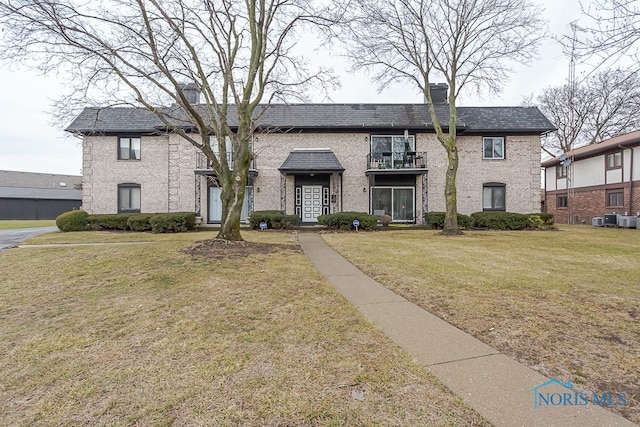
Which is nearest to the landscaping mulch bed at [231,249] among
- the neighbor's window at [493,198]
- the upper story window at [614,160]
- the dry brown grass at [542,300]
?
the dry brown grass at [542,300]

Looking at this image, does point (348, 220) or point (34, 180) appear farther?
point (34, 180)

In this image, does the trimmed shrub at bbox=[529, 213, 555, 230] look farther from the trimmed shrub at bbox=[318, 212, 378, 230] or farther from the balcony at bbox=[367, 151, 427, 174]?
the trimmed shrub at bbox=[318, 212, 378, 230]

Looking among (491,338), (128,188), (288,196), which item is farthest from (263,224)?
(491,338)

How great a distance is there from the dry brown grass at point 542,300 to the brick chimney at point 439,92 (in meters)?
14.3

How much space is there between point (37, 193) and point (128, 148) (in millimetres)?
26616

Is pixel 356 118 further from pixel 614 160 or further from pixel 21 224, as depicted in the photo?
pixel 21 224

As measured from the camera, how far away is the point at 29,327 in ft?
12.6

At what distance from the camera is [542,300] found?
15.8 ft

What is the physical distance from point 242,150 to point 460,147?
585 inches

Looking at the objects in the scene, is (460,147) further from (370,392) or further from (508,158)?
(370,392)

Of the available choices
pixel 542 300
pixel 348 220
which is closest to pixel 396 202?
pixel 348 220

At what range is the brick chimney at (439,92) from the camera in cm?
2058

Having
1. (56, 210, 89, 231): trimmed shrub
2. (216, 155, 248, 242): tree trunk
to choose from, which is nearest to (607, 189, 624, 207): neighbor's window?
(216, 155, 248, 242): tree trunk

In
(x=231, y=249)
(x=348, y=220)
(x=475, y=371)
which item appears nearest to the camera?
(x=475, y=371)
